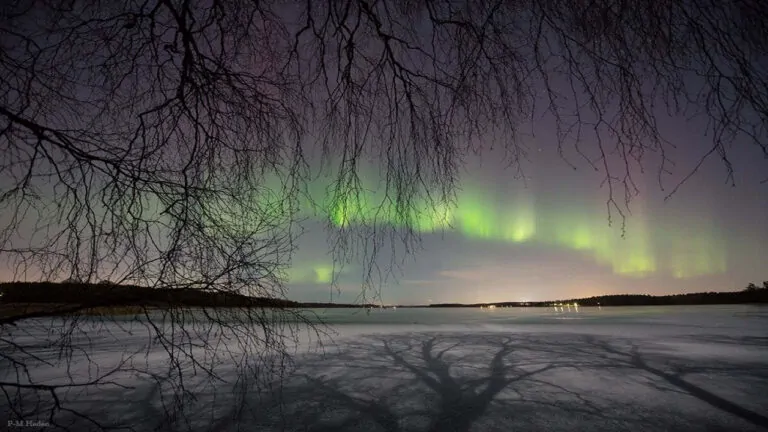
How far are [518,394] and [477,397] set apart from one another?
692mm

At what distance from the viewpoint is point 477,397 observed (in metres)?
6.63

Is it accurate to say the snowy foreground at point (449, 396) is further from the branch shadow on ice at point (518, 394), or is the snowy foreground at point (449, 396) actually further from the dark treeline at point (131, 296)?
the dark treeline at point (131, 296)

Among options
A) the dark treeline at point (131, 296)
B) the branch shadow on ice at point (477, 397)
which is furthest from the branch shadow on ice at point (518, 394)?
the dark treeline at point (131, 296)

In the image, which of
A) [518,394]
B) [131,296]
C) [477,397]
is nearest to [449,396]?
[477,397]

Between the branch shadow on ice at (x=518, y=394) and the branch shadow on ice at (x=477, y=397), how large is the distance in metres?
0.02

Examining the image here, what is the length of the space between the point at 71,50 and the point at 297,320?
4.15 feet

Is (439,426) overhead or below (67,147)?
below

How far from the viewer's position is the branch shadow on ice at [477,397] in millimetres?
5270

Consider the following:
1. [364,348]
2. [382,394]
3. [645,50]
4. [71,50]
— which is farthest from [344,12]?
[364,348]

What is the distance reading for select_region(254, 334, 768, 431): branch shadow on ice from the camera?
5312 millimetres

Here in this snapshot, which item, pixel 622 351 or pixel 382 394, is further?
pixel 622 351

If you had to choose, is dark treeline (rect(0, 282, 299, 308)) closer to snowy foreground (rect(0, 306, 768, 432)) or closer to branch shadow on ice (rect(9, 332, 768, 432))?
snowy foreground (rect(0, 306, 768, 432))

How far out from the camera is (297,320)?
1491 mm

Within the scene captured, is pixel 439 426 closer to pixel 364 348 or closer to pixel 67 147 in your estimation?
pixel 67 147
